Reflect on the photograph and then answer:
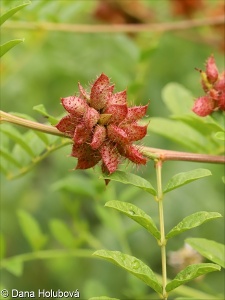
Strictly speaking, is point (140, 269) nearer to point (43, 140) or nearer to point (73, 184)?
point (43, 140)

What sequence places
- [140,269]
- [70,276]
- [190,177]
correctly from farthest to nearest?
[70,276] → [190,177] → [140,269]

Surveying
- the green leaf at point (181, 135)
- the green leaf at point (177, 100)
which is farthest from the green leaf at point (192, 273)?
the green leaf at point (177, 100)

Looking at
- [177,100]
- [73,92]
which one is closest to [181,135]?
[177,100]

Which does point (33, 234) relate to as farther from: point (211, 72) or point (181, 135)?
point (211, 72)

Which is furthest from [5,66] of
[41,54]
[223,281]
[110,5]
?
[223,281]

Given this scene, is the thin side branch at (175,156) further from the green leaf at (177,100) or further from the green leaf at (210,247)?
the green leaf at (177,100)

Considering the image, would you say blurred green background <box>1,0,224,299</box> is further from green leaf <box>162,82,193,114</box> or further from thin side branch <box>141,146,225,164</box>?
thin side branch <box>141,146,225,164</box>

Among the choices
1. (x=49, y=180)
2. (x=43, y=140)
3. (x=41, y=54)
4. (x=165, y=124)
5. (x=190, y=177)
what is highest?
(x=41, y=54)
